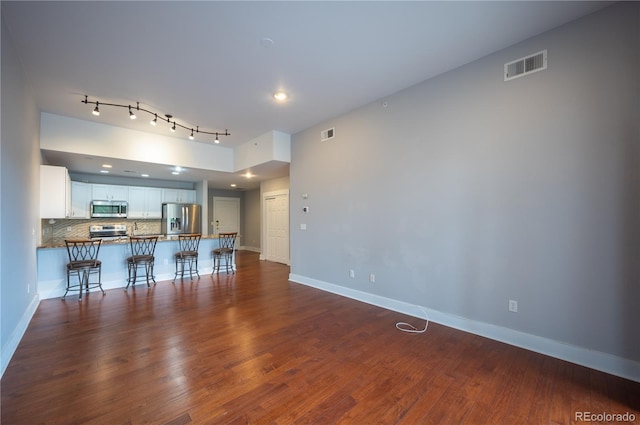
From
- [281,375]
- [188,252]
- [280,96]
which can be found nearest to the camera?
[281,375]

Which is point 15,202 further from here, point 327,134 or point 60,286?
point 327,134

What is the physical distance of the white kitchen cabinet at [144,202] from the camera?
7.18 meters

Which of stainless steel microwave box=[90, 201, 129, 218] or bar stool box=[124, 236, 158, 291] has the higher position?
stainless steel microwave box=[90, 201, 129, 218]

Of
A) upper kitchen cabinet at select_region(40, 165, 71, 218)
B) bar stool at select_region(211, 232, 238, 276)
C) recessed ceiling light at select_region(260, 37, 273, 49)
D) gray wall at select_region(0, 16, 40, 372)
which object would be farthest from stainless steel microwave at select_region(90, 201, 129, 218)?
recessed ceiling light at select_region(260, 37, 273, 49)

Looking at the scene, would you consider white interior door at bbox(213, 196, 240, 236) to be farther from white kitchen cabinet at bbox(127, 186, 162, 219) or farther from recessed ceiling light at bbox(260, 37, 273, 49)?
recessed ceiling light at bbox(260, 37, 273, 49)

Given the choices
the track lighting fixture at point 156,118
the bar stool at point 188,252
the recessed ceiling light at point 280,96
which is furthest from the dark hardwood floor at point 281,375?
the recessed ceiling light at point 280,96

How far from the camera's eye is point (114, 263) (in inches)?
200

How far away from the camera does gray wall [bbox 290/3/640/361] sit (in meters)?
2.24

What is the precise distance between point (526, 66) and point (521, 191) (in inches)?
51.1

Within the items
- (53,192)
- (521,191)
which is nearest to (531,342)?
(521,191)

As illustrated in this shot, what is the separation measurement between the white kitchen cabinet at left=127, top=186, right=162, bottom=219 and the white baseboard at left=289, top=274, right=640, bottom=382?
6.67 meters

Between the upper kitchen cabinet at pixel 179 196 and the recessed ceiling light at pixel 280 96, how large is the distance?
552 centimetres

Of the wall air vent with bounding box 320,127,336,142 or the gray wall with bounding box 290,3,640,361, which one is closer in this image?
the gray wall with bounding box 290,3,640,361

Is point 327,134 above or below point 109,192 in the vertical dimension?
above
